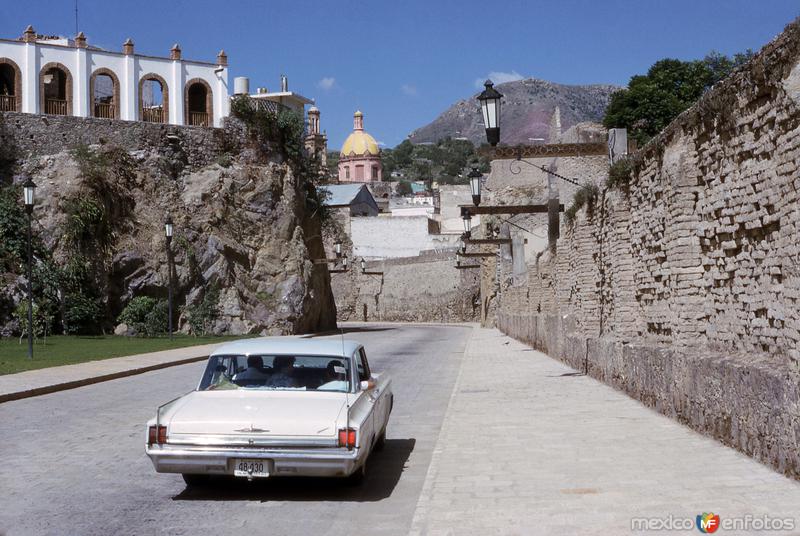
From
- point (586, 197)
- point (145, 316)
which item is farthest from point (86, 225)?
point (586, 197)

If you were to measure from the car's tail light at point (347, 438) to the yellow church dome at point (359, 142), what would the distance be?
11963 cm

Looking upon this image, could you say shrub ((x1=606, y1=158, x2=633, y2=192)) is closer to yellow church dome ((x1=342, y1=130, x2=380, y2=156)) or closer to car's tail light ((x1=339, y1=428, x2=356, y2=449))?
car's tail light ((x1=339, y1=428, x2=356, y2=449))

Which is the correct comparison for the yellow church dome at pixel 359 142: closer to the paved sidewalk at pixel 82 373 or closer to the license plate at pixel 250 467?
the paved sidewalk at pixel 82 373

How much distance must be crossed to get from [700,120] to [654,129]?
45088 mm

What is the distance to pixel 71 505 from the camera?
735 cm

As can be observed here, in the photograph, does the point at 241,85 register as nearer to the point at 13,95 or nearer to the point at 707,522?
the point at 13,95

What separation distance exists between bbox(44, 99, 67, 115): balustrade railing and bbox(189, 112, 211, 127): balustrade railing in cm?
657

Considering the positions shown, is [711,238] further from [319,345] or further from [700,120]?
[319,345]

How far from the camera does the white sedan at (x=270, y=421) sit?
288 inches

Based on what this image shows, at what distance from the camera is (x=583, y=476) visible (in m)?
7.98

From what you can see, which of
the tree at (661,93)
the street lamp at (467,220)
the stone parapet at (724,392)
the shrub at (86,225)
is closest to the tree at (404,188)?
the tree at (661,93)

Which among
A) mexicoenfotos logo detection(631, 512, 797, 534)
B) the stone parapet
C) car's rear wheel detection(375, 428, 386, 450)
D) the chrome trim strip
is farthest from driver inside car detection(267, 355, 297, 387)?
the stone parapet

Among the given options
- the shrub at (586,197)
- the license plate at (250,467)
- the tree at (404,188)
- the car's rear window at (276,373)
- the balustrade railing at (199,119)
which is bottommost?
the license plate at (250,467)

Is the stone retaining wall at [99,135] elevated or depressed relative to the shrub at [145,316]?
elevated
